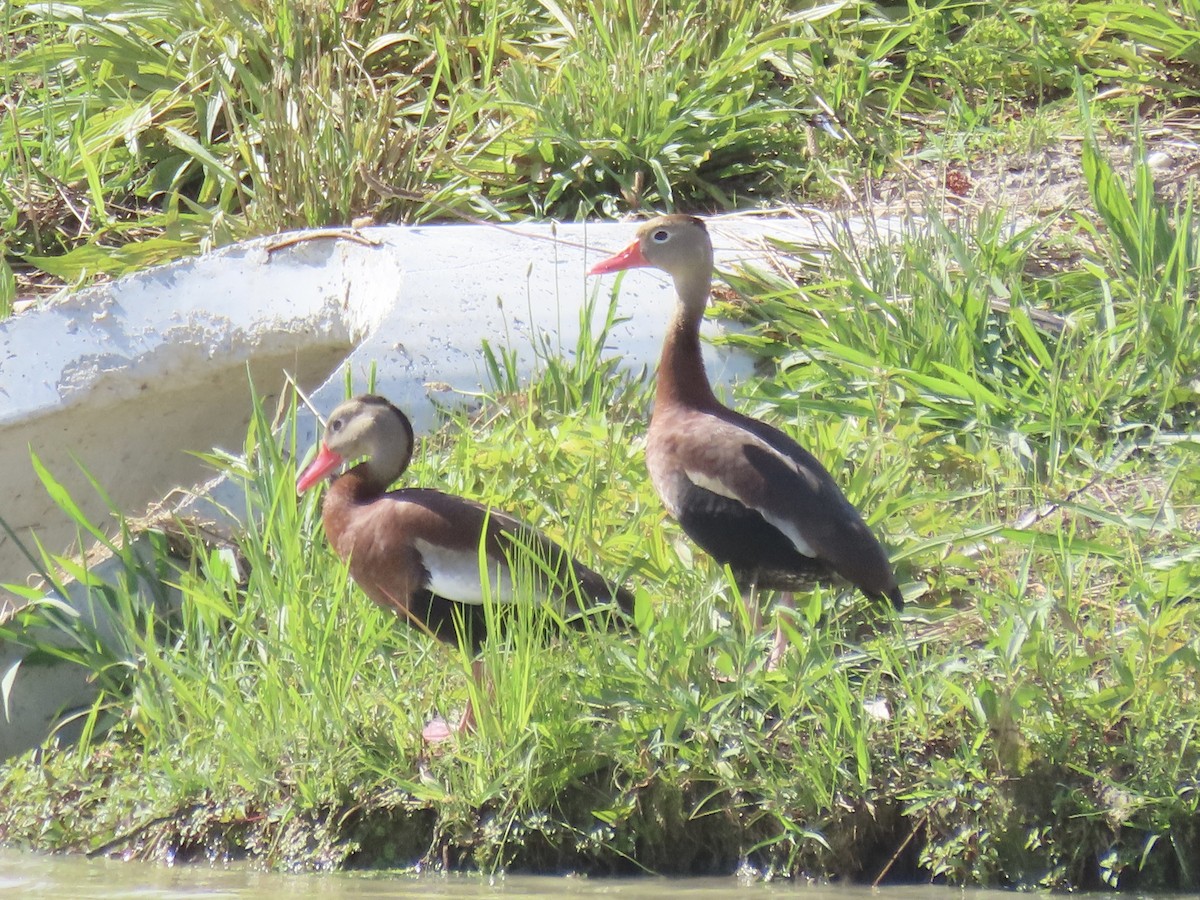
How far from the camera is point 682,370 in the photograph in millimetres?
4938

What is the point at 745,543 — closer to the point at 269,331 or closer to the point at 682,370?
the point at 682,370

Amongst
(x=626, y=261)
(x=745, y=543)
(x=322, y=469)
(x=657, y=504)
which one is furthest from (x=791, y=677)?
(x=626, y=261)

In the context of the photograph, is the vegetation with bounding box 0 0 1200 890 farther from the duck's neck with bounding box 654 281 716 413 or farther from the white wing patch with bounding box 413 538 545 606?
the duck's neck with bounding box 654 281 716 413

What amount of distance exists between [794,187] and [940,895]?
13.0ft

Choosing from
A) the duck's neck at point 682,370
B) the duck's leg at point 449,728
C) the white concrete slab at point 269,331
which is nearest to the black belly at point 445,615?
the duck's leg at point 449,728

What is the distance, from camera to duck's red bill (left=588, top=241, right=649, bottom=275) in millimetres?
5348

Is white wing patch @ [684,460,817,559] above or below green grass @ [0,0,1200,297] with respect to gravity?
above

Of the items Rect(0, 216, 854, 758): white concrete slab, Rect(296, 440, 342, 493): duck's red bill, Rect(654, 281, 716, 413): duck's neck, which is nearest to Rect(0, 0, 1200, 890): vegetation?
Rect(296, 440, 342, 493): duck's red bill

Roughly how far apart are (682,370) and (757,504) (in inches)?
26.6

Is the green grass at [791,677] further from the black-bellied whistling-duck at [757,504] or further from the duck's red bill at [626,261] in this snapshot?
the duck's red bill at [626,261]

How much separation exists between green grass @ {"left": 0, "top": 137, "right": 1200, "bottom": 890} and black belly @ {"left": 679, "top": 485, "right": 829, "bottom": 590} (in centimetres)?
9

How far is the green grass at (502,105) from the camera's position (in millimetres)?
7039

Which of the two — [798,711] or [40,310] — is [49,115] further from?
[798,711]

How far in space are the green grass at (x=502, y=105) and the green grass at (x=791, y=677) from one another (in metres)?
1.49
